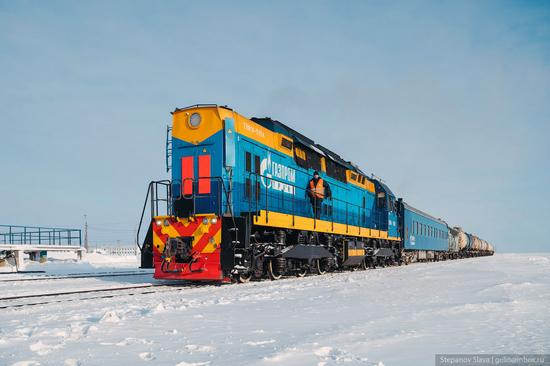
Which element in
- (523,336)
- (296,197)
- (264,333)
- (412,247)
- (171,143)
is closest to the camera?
(523,336)

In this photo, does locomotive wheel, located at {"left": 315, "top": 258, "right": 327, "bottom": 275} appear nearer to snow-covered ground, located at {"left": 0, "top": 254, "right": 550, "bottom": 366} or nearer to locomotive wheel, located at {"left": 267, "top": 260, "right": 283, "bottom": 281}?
locomotive wheel, located at {"left": 267, "top": 260, "right": 283, "bottom": 281}

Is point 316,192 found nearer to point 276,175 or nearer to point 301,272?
point 276,175

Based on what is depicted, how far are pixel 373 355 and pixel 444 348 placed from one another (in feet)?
2.15

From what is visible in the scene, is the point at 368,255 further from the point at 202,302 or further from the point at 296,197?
the point at 202,302

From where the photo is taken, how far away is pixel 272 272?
1253 centimetres

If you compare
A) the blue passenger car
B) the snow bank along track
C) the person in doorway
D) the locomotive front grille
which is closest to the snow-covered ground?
the snow bank along track

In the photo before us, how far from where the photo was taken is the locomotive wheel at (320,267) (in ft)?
50.1

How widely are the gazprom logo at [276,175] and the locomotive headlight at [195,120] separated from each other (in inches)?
77.1

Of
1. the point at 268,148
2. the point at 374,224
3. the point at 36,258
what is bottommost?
the point at 36,258

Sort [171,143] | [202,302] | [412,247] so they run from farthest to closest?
1. [412,247]
2. [171,143]
3. [202,302]

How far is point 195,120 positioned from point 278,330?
25.7 ft

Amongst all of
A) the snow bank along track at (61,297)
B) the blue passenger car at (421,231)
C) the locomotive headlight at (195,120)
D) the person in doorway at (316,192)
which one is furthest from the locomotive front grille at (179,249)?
the blue passenger car at (421,231)

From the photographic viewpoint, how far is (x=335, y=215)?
1695cm

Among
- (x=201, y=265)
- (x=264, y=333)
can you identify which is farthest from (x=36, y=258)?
(x=264, y=333)
